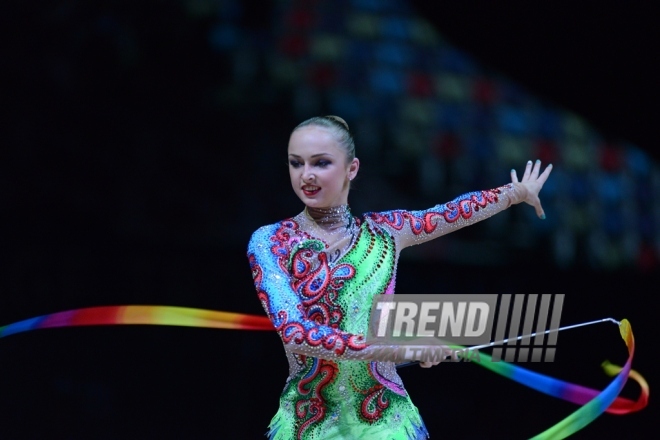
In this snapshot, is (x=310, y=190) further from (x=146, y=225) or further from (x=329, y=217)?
(x=146, y=225)

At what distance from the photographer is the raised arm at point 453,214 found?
100 inches

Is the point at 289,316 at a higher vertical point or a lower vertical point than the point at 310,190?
lower

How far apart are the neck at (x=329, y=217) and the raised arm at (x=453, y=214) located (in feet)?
0.36

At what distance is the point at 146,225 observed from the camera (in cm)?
385

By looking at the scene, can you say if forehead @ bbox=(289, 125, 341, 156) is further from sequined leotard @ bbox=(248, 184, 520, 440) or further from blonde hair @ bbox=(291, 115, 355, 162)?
sequined leotard @ bbox=(248, 184, 520, 440)

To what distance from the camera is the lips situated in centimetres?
238

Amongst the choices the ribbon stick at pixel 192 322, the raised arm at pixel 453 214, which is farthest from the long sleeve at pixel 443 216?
the ribbon stick at pixel 192 322

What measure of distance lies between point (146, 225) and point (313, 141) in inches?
66.3

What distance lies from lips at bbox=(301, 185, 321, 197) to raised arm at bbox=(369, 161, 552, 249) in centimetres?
22

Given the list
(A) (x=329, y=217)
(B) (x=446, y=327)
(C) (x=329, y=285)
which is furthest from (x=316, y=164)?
(B) (x=446, y=327)

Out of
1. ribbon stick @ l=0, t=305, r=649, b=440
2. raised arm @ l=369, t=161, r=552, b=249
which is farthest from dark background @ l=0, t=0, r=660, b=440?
raised arm @ l=369, t=161, r=552, b=249

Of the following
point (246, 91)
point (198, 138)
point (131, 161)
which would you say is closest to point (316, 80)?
point (246, 91)

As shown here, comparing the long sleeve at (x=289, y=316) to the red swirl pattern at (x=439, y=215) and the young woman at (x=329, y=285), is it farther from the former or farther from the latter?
the red swirl pattern at (x=439, y=215)

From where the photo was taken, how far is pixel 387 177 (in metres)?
4.20
